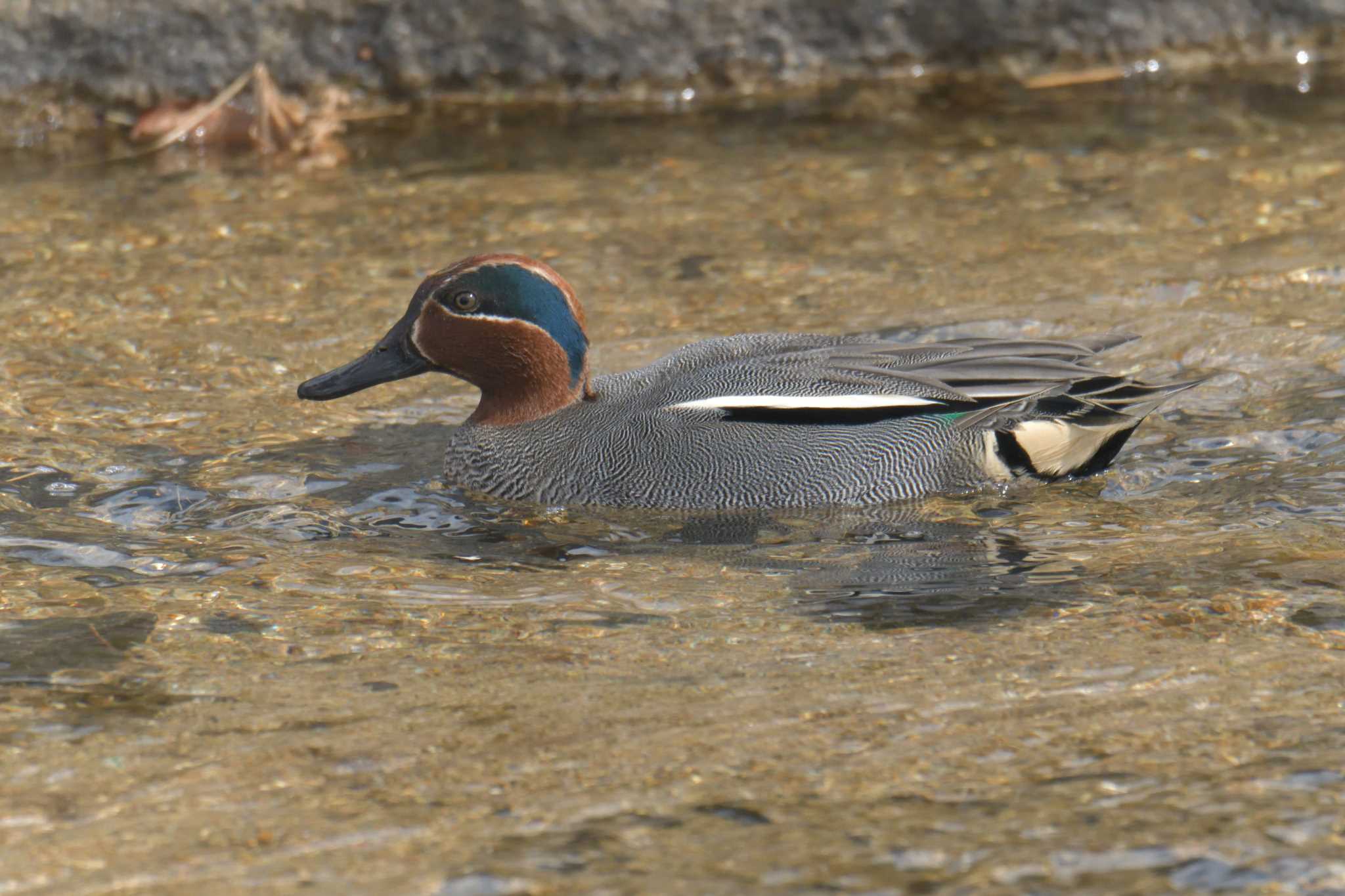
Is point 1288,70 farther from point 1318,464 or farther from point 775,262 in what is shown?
point 1318,464

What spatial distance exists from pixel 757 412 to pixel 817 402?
19 cm

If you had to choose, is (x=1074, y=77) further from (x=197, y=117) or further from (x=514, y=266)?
(x=514, y=266)

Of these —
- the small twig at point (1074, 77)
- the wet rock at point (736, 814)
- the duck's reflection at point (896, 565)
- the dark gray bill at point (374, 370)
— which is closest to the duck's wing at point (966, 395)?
the duck's reflection at point (896, 565)

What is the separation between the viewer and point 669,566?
4832 mm

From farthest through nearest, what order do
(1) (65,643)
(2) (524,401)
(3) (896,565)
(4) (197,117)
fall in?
(4) (197,117) < (2) (524,401) < (3) (896,565) < (1) (65,643)

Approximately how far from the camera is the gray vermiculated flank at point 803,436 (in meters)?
5.32

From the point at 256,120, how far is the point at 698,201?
2.59 metres

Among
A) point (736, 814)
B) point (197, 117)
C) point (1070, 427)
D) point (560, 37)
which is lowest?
point (736, 814)

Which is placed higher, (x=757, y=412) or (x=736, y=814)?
(x=757, y=412)

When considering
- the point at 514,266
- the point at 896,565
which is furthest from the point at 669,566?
the point at 514,266

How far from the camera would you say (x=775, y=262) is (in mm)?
7398

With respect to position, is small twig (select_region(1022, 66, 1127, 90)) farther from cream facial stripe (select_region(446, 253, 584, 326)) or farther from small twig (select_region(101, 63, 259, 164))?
cream facial stripe (select_region(446, 253, 584, 326))

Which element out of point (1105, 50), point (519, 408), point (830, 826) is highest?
point (1105, 50)

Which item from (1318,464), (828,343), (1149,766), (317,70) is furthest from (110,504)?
(317,70)
